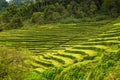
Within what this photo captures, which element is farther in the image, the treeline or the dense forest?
the treeline

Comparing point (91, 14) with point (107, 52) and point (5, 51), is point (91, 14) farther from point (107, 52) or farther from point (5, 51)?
point (107, 52)

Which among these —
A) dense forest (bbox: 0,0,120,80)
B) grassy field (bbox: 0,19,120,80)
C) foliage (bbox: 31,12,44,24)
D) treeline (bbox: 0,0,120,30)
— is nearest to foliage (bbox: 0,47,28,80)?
dense forest (bbox: 0,0,120,80)

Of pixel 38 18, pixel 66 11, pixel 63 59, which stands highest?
pixel 63 59

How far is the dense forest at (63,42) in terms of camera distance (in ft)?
62.5

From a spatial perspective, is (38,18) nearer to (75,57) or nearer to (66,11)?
(66,11)

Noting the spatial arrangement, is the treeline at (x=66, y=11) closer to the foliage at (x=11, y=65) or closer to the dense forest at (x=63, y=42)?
the dense forest at (x=63, y=42)

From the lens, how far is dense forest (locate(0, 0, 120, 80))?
750 inches

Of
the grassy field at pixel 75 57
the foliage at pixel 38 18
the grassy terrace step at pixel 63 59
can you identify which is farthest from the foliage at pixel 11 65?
the foliage at pixel 38 18

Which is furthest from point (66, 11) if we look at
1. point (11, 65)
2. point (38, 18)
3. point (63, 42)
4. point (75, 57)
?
point (11, 65)

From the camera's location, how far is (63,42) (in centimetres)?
3722

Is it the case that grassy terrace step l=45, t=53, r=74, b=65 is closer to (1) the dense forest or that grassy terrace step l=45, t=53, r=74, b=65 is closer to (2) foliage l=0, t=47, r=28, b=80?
(1) the dense forest

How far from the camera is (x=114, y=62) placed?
17.3 m

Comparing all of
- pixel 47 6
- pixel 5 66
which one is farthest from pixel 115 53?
pixel 47 6

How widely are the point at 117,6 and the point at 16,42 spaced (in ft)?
67.2
